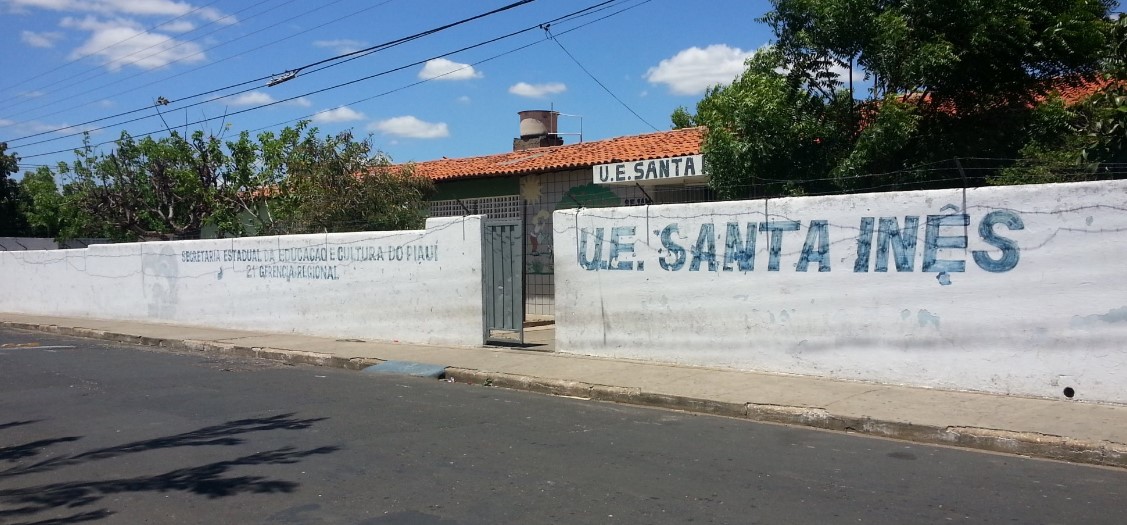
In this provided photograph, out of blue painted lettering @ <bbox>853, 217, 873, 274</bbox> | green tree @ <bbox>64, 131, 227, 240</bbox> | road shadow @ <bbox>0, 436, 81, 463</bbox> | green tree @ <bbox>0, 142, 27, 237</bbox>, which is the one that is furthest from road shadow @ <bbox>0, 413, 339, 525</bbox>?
green tree @ <bbox>0, 142, 27, 237</bbox>

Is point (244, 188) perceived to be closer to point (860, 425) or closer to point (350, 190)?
point (350, 190)

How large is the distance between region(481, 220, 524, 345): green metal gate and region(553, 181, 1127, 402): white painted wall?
3.99 feet

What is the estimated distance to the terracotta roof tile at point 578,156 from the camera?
1802 centimetres

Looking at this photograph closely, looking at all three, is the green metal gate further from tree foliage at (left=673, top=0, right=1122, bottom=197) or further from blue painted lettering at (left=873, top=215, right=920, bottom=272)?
blue painted lettering at (left=873, top=215, right=920, bottom=272)

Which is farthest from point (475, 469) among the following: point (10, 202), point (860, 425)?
point (10, 202)

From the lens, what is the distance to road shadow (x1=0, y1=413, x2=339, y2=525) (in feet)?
18.9

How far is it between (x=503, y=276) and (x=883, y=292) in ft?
19.6

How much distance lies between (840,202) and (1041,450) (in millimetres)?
3635

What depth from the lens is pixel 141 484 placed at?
6.29 m

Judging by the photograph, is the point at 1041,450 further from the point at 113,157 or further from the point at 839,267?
the point at 113,157

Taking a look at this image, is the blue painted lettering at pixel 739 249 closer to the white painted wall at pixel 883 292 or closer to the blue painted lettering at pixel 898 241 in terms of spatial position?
the white painted wall at pixel 883 292

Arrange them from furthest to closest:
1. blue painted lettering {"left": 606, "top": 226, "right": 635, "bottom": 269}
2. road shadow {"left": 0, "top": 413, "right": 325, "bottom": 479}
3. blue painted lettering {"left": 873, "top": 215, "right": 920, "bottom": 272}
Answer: blue painted lettering {"left": 606, "top": 226, "right": 635, "bottom": 269}, blue painted lettering {"left": 873, "top": 215, "right": 920, "bottom": 272}, road shadow {"left": 0, "top": 413, "right": 325, "bottom": 479}

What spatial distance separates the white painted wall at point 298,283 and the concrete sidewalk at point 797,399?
806 millimetres

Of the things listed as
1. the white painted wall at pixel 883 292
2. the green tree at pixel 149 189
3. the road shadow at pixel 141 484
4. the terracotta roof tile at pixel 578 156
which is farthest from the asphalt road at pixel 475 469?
the green tree at pixel 149 189
